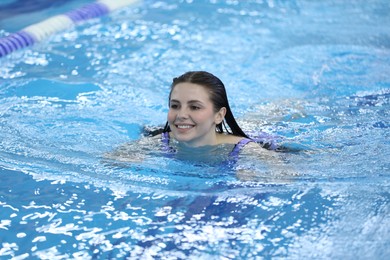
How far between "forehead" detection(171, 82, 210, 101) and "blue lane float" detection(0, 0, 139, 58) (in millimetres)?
3321

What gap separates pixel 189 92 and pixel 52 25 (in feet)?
13.9

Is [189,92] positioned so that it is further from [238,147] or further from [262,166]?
[262,166]

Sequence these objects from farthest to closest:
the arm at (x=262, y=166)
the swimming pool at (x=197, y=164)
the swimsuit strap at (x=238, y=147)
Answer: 1. the swimsuit strap at (x=238, y=147)
2. the arm at (x=262, y=166)
3. the swimming pool at (x=197, y=164)

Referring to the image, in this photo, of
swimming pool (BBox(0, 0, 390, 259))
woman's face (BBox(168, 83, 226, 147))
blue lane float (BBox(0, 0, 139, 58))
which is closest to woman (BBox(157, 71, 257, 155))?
woman's face (BBox(168, 83, 226, 147))

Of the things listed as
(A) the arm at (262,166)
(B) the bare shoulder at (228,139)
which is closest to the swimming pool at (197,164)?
(A) the arm at (262,166)

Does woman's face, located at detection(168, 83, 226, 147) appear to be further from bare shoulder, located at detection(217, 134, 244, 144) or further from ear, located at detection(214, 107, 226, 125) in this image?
bare shoulder, located at detection(217, 134, 244, 144)

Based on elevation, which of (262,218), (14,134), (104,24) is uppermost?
(104,24)

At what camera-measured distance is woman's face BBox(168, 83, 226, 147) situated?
399cm

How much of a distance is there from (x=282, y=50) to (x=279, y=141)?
265 centimetres

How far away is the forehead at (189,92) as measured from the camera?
4012 mm

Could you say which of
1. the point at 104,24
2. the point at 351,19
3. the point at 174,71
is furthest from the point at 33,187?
the point at 351,19

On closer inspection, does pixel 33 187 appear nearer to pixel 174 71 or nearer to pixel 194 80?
pixel 194 80

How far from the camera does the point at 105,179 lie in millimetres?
3885

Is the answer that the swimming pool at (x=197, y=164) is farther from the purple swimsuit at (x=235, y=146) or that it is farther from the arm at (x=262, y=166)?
the purple swimsuit at (x=235, y=146)
